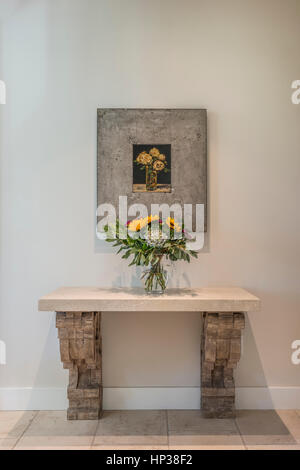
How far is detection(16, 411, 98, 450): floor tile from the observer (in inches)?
83.1

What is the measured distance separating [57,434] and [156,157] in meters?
1.79

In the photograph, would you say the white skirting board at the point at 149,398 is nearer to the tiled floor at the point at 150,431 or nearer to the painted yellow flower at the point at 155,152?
the tiled floor at the point at 150,431

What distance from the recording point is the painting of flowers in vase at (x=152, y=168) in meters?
2.54

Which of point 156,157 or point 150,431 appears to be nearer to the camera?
point 150,431

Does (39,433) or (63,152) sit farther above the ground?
(63,152)

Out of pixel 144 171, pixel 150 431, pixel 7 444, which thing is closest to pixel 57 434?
pixel 7 444

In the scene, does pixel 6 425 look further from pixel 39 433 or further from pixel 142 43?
pixel 142 43

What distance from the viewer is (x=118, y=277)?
2.57 meters

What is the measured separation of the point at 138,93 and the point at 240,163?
2.71 ft

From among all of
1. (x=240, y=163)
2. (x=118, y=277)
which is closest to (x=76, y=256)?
(x=118, y=277)

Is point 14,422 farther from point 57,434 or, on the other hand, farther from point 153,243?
point 153,243

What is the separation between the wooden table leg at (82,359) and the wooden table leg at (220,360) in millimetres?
668

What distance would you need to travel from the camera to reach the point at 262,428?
2.31 m

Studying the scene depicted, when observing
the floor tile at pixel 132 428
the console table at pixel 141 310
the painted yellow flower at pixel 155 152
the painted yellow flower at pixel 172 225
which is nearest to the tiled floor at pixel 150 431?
the floor tile at pixel 132 428
